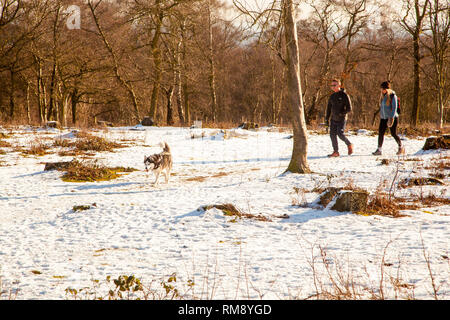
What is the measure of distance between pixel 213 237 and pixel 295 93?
16.0ft

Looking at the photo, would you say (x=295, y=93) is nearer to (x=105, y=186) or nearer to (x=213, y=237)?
(x=213, y=237)

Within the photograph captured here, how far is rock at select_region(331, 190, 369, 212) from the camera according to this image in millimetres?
5312

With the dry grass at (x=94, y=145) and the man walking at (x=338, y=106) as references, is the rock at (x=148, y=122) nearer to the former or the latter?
the dry grass at (x=94, y=145)

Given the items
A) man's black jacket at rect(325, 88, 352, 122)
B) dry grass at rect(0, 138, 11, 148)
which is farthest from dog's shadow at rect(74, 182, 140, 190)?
dry grass at rect(0, 138, 11, 148)

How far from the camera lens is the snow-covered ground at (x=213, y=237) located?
10.2 ft

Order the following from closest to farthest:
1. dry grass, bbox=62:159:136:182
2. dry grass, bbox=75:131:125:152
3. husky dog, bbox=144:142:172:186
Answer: husky dog, bbox=144:142:172:186 < dry grass, bbox=62:159:136:182 < dry grass, bbox=75:131:125:152

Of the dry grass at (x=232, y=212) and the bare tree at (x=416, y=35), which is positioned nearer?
the dry grass at (x=232, y=212)

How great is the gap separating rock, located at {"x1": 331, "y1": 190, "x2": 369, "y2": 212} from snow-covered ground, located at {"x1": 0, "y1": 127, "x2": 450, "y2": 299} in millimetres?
140

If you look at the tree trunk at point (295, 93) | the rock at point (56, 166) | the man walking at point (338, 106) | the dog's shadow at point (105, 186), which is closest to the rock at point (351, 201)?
the tree trunk at point (295, 93)

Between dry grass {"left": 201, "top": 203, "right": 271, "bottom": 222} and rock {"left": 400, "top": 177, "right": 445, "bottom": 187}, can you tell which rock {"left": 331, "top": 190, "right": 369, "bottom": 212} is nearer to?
dry grass {"left": 201, "top": 203, "right": 271, "bottom": 222}

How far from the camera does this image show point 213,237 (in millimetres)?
4438

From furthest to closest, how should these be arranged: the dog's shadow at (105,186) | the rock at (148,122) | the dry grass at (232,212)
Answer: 1. the rock at (148,122)
2. the dog's shadow at (105,186)
3. the dry grass at (232,212)

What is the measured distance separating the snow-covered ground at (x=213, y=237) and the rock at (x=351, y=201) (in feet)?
0.46
